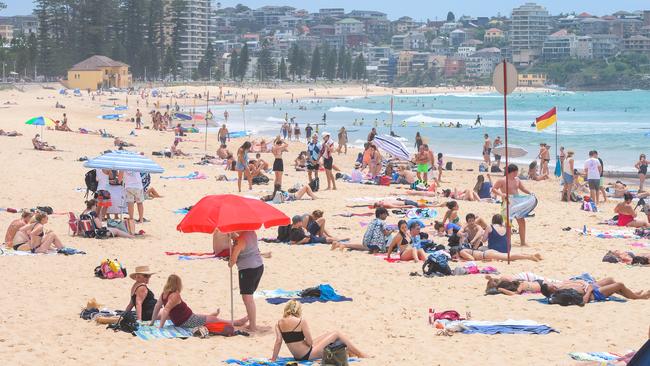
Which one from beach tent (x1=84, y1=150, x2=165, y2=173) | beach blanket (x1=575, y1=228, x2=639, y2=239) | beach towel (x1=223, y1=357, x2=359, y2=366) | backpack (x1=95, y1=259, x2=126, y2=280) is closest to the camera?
beach towel (x1=223, y1=357, x2=359, y2=366)

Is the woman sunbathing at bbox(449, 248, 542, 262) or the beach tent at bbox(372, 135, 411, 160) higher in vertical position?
the beach tent at bbox(372, 135, 411, 160)

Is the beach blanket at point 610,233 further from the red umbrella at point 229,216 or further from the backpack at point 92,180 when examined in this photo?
the red umbrella at point 229,216

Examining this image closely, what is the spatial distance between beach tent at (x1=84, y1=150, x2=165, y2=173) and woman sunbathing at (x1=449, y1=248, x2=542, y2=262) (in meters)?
4.15

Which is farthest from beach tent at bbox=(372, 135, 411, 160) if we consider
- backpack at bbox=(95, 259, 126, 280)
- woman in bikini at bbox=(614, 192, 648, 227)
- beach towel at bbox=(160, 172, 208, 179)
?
backpack at bbox=(95, 259, 126, 280)

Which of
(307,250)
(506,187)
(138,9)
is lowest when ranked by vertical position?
(307,250)

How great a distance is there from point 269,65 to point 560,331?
449 ft

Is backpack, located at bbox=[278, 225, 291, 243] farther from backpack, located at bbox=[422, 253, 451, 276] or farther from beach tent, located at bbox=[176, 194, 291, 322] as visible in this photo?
beach tent, located at bbox=[176, 194, 291, 322]

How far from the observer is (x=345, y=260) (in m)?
12.7

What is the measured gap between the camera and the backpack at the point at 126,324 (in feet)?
28.7

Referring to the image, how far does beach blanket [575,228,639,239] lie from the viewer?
48.5ft

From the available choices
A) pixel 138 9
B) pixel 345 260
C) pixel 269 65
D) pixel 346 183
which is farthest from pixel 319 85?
pixel 345 260

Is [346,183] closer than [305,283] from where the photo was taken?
No

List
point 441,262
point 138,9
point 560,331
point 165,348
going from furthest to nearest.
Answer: point 138,9
point 441,262
point 560,331
point 165,348

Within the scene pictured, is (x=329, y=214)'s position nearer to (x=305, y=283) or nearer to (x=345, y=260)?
(x=345, y=260)
